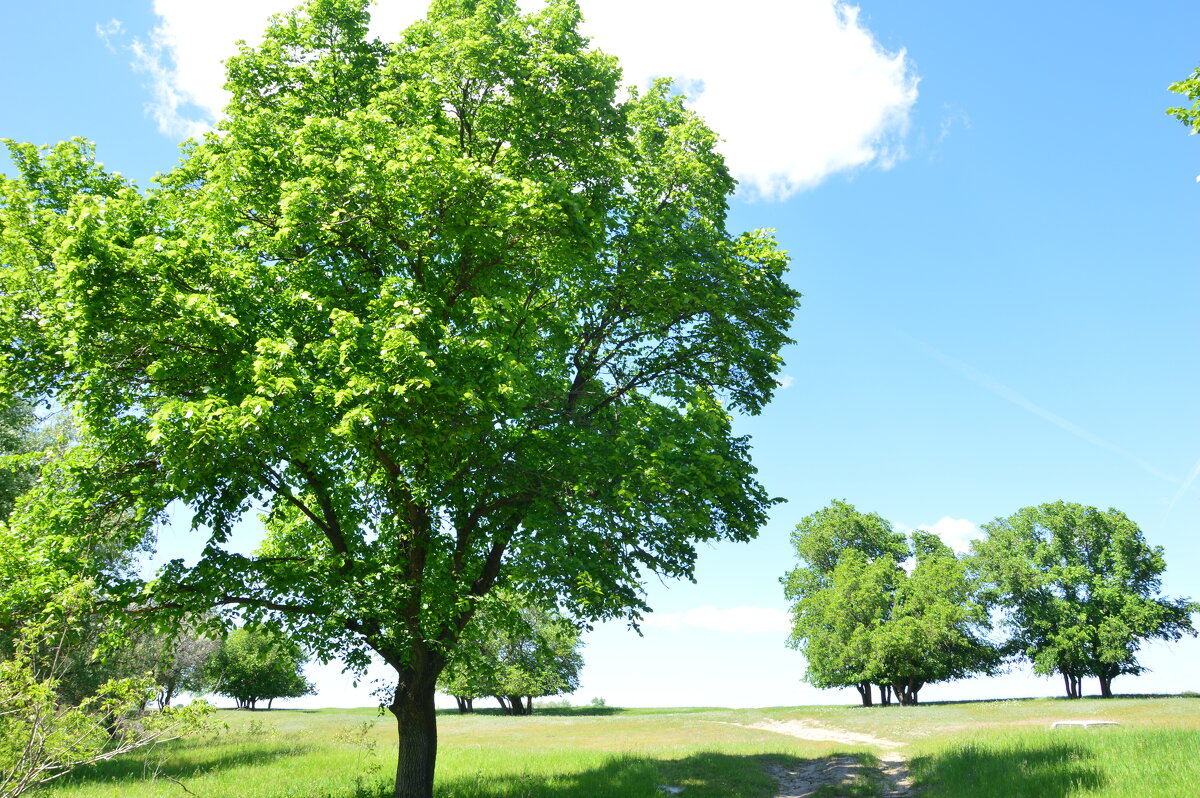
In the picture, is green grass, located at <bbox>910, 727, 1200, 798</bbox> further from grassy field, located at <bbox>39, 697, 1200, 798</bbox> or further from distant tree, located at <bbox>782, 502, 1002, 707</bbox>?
distant tree, located at <bbox>782, 502, 1002, 707</bbox>

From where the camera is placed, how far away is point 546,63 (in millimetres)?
17484

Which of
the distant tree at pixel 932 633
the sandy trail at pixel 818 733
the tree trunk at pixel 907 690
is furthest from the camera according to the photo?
the tree trunk at pixel 907 690

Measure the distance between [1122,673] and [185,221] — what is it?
78383 mm

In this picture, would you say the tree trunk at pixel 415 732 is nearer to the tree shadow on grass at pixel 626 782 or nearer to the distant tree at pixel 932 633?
the tree shadow on grass at pixel 626 782

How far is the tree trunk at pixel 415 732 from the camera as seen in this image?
16672 millimetres

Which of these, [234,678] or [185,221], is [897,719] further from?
[234,678]

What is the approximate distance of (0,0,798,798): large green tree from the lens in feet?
45.2

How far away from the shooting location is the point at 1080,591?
64500 mm

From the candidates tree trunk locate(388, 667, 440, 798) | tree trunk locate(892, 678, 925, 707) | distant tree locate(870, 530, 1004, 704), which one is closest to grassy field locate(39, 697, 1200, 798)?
tree trunk locate(388, 667, 440, 798)

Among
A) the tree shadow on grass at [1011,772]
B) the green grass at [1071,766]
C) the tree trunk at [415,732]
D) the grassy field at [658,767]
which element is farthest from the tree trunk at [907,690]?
the tree trunk at [415,732]

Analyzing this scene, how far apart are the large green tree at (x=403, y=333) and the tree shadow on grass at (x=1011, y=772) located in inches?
330

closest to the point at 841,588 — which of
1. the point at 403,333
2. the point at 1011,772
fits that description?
the point at 1011,772

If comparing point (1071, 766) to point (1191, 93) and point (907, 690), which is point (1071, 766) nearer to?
point (1191, 93)

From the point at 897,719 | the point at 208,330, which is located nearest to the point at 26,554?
the point at 208,330
